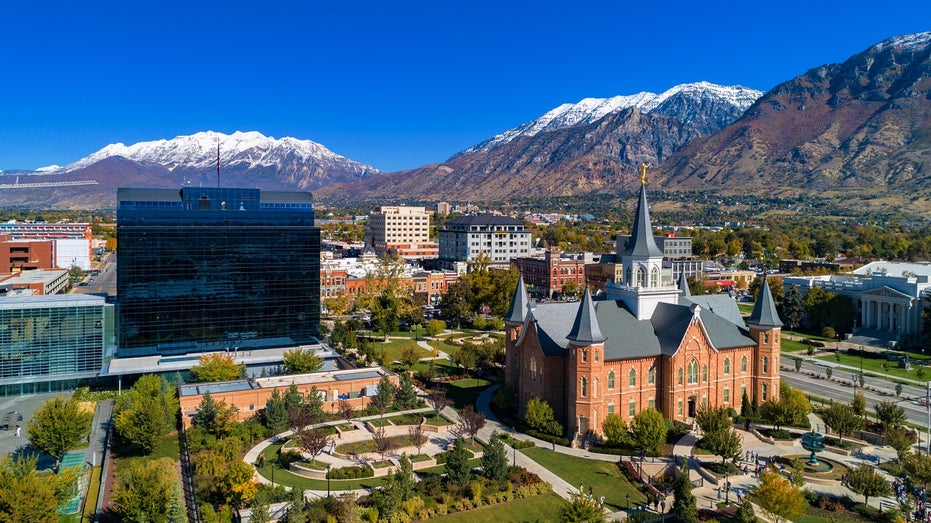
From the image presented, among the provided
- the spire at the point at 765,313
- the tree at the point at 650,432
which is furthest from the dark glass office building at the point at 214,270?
the spire at the point at 765,313

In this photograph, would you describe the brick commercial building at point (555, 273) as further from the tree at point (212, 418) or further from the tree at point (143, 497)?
the tree at point (143, 497)

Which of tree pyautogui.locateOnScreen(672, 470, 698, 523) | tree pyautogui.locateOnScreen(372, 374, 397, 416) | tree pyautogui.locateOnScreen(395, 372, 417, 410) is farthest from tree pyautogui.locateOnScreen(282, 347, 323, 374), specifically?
tree pyautogui.locateOnScreen(672, 470, 698, 523)

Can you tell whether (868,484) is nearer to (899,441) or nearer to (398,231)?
(899,441)

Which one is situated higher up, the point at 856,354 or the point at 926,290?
the point at 926,290

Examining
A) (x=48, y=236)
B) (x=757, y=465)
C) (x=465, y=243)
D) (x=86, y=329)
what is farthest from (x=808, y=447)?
(x=48, y=236)

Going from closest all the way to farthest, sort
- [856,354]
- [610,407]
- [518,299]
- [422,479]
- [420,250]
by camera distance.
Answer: [422,479], [610,407], [518,299], [856,354], [420,250]

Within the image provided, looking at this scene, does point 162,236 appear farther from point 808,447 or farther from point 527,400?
point 808,447

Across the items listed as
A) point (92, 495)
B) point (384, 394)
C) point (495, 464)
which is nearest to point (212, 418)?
point (92, 495)
